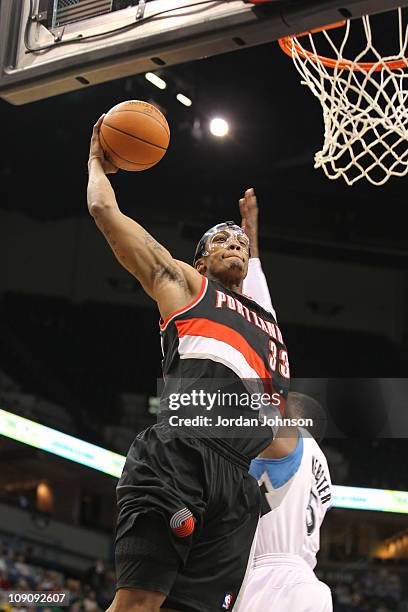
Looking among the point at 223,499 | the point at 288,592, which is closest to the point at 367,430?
the point at 288,592

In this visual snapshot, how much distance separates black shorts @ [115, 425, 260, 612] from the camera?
8.50 feet

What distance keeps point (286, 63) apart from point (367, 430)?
4928 millimetres

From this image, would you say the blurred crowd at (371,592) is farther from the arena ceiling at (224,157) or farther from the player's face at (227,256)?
the player's face at (227,256)

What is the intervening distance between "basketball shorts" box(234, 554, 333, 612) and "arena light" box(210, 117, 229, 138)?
7.42 m

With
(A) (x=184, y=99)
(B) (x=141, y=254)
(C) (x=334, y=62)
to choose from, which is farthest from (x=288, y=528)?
(A) (x=184, y=99)

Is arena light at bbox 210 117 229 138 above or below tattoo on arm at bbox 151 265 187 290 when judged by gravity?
above

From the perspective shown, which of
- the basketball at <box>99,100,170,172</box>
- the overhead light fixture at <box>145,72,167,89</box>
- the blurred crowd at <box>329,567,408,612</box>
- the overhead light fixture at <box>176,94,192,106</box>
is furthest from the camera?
the blurred crowd at <box>329,567,408,612</box>

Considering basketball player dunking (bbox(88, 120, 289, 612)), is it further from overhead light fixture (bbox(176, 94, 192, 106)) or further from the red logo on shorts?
overhead light fixture (bbox(176, 94, 192, 106))

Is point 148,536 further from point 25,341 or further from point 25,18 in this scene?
point 25,341

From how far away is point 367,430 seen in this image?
6.58m

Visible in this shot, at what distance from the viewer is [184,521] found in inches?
102

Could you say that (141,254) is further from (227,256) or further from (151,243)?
(227,256)

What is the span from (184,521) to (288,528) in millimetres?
1420

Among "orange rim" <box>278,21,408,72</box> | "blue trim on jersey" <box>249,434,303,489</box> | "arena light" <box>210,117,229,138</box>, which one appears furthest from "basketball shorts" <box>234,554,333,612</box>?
"arena light" <box>210,117,229,138</box>
